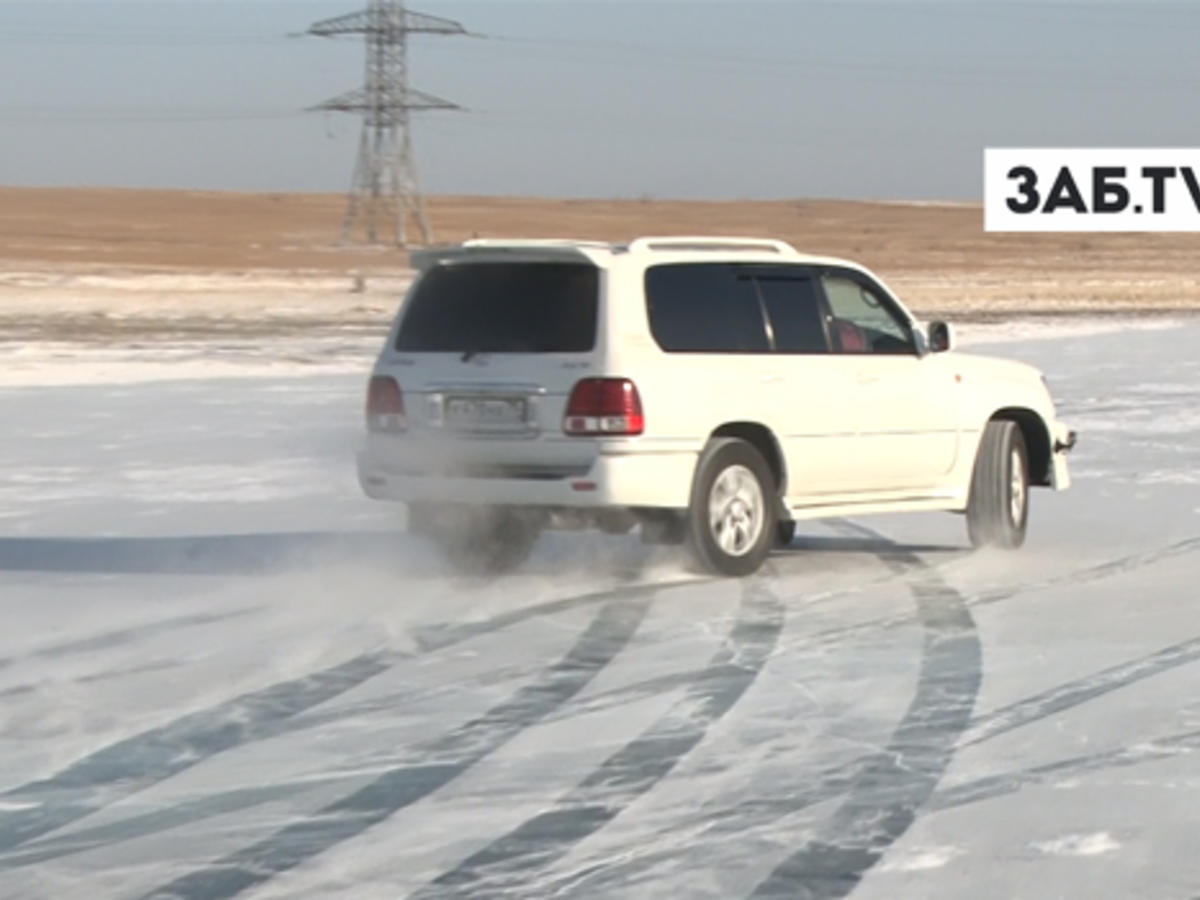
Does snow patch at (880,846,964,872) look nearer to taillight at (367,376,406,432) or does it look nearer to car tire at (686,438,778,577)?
car tire at (686,438,778,577)

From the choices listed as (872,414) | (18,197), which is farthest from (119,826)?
(18,197)

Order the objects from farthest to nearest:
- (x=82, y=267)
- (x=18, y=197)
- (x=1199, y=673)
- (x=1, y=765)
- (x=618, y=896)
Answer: (x=18, y=197)
(x=82, y=267)
(x=1199, y=673)
(x=1, y=765)
(x=618, y=896)

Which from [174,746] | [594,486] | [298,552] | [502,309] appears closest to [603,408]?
[594,486]

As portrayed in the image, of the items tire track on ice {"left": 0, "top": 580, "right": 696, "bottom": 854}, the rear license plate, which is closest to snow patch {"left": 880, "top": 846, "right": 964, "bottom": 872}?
tire track on ice {"left": 0, "top": 580, "right": 696, "bottom": 854}

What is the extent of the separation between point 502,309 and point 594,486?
1114 millimetres

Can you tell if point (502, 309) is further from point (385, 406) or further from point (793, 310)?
point (793, 310)

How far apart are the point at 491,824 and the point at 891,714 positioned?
229cm

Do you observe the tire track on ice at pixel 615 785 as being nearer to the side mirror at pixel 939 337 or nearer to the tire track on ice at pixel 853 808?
the tire track on ice at pixel 853 808

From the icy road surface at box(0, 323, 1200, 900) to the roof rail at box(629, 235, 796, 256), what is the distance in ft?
5.58

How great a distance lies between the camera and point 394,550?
15031mm

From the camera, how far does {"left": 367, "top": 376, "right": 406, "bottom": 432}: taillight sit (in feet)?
44.6

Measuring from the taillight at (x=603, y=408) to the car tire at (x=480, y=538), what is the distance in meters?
0.96

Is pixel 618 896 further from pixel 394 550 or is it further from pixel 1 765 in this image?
pixel 394 550

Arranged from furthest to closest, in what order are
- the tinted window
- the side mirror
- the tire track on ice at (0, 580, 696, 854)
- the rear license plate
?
the side mirror < the tinted window < the rear license plate < the tire track on ice at (0, 580, 696, 854)
